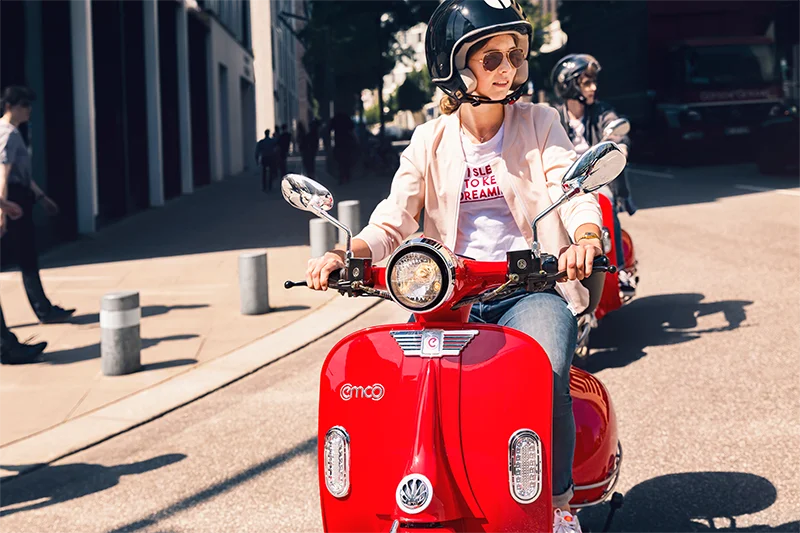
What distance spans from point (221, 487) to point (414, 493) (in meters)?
2.30

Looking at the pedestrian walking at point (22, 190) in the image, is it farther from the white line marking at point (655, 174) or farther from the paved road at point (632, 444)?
the white line marking at point (655, 174)

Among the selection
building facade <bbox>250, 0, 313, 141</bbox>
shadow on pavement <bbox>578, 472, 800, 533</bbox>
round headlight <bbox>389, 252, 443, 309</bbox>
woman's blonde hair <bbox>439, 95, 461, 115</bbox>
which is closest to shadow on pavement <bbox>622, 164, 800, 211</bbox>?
shadow on pavement <bbox>578, 472, 800, 533</bbox>

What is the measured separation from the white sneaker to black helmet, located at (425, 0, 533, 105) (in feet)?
3.90

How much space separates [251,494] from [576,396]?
1.74 m

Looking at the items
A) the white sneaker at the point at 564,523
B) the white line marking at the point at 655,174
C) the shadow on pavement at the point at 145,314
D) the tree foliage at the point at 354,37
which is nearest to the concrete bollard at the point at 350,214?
the shadow on pavement at the point at 145,314

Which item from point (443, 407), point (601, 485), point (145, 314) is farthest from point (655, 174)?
point (443, 407)

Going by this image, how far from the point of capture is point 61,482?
5.01 m

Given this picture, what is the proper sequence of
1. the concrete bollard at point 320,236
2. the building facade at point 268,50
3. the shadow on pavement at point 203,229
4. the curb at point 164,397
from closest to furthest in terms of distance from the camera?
1. the curb at point 164,397
2. the concrete bollard at point 320,236
3. the shadow on pavement at point 203,229
4. the building facade at point 268,50

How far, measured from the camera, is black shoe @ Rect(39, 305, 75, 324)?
28.5 ft

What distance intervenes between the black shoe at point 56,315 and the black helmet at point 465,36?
626 cm

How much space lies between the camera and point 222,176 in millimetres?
32219

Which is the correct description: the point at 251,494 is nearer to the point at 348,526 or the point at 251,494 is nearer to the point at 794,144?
the point at 348,526

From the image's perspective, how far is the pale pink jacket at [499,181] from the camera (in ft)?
10.5

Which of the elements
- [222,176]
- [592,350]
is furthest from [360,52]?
[592,350]
